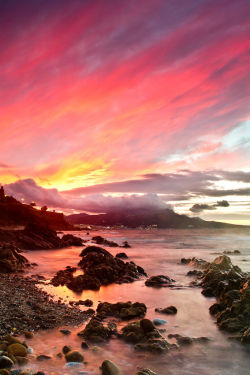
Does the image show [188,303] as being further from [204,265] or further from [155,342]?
[204,265]

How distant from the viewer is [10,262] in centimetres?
2497

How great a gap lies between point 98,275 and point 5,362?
15421mm

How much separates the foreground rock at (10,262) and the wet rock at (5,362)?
17.1m

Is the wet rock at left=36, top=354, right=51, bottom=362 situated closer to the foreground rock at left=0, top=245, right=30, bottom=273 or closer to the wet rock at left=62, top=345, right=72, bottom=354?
the wet rock at left=62, top=345, right=72, bottom=354

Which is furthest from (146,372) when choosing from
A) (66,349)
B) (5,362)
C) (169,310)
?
(169,310)

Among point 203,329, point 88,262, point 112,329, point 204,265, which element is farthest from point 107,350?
point 204,265

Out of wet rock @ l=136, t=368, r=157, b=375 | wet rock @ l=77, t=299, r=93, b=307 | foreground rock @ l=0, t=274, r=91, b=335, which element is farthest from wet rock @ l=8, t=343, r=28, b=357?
wet rock @ l=77, t=299, r=93, b=307

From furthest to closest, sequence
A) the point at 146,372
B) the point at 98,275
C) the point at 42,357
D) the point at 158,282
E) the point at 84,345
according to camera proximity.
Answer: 1. the point at 98,275
2. the point at 158,282
3. the point at 84,345
4. the point at 42,357
5. the point at 146,372

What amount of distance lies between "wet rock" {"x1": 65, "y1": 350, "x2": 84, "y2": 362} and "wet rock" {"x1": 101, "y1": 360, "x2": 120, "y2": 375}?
2.81ft

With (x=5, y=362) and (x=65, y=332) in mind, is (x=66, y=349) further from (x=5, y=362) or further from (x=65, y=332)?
(x=5, y=362)

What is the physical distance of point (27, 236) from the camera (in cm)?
5106

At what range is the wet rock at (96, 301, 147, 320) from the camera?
13656 mm

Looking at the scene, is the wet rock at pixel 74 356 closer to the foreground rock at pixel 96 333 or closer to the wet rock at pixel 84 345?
the wet rock at pixel 84 345

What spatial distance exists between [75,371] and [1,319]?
4114 millimetres
